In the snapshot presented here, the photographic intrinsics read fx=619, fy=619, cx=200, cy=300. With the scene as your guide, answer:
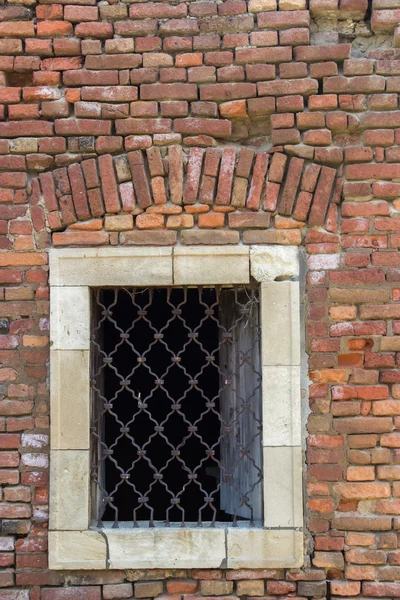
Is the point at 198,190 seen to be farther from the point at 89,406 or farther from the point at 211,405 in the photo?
the point at 89,406

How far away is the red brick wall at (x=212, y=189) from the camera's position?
316 centimetres

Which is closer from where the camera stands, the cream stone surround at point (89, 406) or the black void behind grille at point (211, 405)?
the cream stone surround at point (89, 406)

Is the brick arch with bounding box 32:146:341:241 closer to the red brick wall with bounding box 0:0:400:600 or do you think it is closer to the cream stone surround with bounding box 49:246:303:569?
the red brick wall with bounding box 0:0:400:600

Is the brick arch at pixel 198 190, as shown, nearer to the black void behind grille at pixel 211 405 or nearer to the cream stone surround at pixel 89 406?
the cream stone surround at pixel 89 406

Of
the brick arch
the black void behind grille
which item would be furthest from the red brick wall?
the black void behind grille

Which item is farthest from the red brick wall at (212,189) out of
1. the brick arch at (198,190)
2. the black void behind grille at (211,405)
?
the black void behind grille at (211,405)

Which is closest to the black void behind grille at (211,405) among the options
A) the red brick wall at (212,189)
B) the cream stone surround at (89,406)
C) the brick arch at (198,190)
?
the cream stone surround at (89,406)

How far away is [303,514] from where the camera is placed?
3.17 meters

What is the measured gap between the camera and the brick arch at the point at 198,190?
3.22m

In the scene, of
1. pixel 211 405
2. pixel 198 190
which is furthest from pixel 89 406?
pixel 198 190

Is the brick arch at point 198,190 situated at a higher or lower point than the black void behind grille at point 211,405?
higher

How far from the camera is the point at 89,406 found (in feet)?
10.6

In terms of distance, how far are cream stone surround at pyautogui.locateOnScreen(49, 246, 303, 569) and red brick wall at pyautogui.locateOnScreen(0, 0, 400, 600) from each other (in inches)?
3.1

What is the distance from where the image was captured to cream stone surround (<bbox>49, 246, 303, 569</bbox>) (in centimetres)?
313
